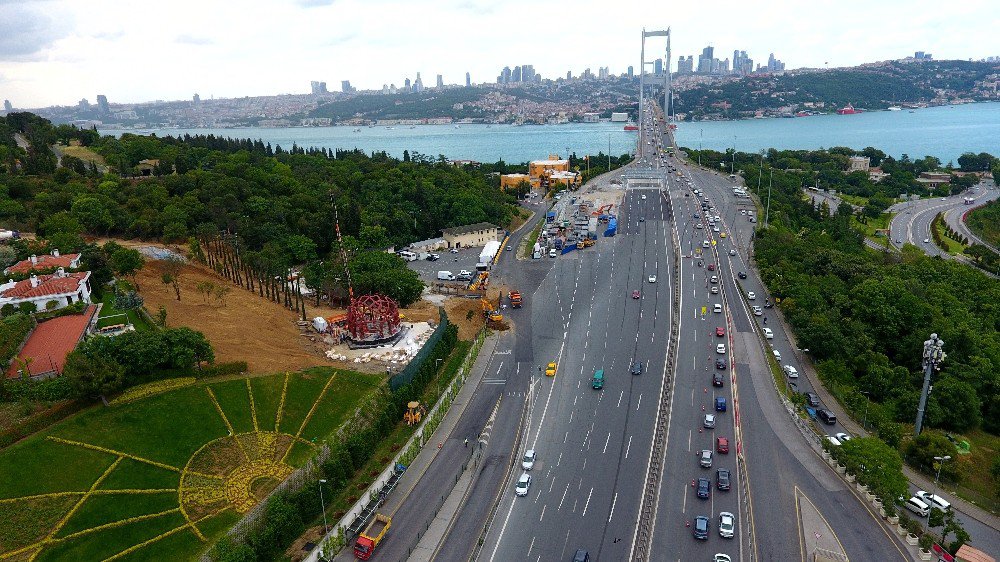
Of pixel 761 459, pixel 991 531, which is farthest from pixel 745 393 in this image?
pixel 991 531

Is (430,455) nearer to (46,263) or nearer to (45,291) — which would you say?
(45,291)

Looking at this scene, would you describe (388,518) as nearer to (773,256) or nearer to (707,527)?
(707,527)

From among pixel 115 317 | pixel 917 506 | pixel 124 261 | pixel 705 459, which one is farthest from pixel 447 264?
pixel 917 506

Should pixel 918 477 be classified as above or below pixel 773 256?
below

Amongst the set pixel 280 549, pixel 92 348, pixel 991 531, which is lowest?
pixel 991 531

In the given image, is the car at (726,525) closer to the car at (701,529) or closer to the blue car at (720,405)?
the car at (701,529)

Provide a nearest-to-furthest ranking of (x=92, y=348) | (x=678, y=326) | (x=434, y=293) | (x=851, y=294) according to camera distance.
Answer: (x=92, y=348), (x=678, y=326), (x=851, y=294), (x=434, y=293)

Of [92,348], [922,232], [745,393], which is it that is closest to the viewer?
[92,348]

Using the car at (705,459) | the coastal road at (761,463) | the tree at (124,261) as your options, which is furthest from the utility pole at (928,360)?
the tree at (124,261)
